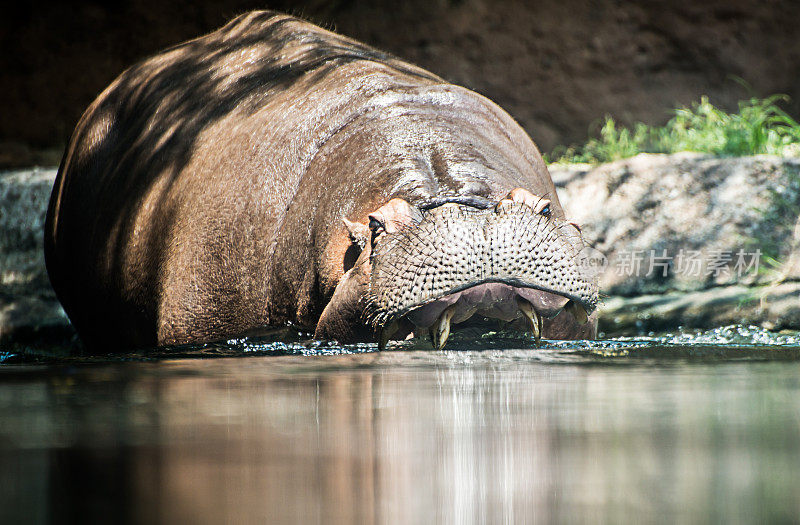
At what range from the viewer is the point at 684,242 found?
23.2 ft

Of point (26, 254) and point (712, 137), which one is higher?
point (712, 137)

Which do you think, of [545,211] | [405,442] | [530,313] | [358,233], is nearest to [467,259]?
[530,313]

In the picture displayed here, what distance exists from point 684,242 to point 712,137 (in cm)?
159

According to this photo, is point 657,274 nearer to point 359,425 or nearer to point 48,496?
point 359,425

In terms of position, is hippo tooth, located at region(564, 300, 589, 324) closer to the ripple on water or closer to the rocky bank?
the ripple on water

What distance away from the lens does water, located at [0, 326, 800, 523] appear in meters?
1.57

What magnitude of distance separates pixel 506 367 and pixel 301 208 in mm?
1668

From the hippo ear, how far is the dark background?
20.3 ft

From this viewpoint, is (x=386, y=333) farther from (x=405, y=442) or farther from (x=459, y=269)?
(x=405, y=442)

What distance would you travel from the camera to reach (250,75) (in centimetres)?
618

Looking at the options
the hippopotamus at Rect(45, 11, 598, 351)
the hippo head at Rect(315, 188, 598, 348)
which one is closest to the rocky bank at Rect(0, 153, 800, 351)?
the hippopotamus at Rect(45, 11, 598, 351)

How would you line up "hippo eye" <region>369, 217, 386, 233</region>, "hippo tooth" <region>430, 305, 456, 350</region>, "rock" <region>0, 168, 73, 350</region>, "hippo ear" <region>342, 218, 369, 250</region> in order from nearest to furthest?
"hippo tooth" <region>430, 305, 456, 350</region> → "hippo eye" <region>369, 217, 386, 233</region> → "hippo ear" <region>342, 218, 369, 250</region> → "rock" <region>0, 168, 73, 350</region>

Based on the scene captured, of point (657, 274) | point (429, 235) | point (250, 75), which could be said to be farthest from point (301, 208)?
point (657, 274)

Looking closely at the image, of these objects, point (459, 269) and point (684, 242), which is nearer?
point (459, 269)
